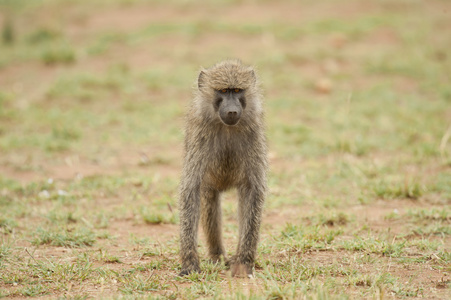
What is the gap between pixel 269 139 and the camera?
9.02 m

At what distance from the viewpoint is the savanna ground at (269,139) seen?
4371 millimetres

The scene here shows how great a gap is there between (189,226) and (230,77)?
1.23 meters

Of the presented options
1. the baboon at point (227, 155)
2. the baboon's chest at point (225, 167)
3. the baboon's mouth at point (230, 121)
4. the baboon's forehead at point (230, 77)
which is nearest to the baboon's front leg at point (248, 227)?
the baboon at point (227, 155)

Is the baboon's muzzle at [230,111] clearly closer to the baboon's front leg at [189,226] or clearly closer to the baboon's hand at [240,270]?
the baboon's front leg at [189,226]

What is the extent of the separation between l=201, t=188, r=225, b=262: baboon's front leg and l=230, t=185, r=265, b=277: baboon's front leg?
0.89 ft

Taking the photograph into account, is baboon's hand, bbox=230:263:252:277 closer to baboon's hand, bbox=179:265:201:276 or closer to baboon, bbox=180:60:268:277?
baboon, bbox=180:60:268:277

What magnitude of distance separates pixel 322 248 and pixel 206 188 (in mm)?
1116

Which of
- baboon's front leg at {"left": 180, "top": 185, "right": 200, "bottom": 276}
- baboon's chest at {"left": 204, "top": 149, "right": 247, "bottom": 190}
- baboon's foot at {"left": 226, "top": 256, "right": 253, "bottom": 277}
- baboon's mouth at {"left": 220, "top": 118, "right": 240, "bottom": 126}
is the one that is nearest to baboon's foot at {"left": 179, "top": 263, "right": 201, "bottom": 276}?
baboon's front leg at {"left": 180, "top": 185, "right": 200, "bottom": 276}

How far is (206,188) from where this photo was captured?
484 cm

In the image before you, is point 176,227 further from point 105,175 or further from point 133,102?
point 133,102

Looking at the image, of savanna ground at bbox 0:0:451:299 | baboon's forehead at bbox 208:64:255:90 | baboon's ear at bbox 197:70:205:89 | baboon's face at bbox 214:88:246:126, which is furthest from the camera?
baboon's ear at bbox 197:70:205:89

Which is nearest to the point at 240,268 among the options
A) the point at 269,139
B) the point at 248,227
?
the point at 248,227

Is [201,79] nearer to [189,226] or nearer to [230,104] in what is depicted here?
[230,104]

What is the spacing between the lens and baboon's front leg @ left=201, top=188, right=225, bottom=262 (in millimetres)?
4871
